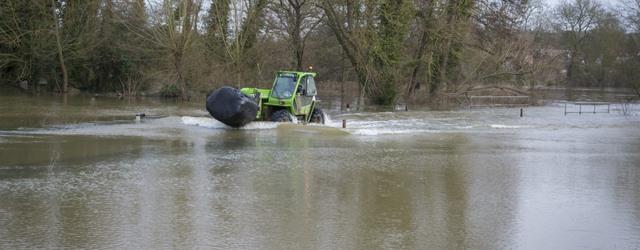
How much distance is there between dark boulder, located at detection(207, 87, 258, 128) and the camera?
63.9 ft

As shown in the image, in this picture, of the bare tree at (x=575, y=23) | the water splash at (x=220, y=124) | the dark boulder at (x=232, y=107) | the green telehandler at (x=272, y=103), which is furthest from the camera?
the bare tree at (x=575, y=23)

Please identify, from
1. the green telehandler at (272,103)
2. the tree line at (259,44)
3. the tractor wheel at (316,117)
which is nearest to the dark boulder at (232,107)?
the green telehandler at (272,103)

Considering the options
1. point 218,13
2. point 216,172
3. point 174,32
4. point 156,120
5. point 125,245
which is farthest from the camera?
point 218,13

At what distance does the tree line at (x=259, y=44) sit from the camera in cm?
3662

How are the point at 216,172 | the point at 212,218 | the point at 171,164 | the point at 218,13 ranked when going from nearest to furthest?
the point at 212,218 → the point at 216,172 → the point at 171,164 → the point at 218,13

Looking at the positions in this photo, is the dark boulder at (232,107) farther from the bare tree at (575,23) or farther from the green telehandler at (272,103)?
the bare tree at (575,23)

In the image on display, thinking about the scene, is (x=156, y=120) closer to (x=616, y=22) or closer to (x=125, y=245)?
(x=125, y=245)

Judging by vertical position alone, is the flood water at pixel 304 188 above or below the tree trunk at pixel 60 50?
below

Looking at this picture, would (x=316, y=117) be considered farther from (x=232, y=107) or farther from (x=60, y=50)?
(x=60, y=50)

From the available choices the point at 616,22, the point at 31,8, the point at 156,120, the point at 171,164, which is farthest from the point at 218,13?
the point at 616,22

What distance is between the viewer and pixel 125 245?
725 centimetres

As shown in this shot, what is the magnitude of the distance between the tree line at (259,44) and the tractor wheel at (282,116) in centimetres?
1448

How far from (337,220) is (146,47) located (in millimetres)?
33678

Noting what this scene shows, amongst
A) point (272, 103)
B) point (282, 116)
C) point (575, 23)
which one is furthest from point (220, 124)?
point (575, 23)
